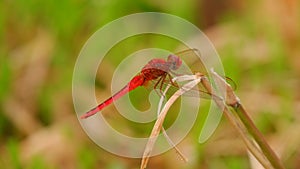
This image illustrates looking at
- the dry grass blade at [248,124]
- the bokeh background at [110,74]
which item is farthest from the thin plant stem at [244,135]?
the bokeh background at [110,74]

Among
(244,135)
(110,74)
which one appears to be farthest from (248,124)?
(110,74)

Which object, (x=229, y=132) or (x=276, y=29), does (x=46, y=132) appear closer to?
(x=229, y=132)

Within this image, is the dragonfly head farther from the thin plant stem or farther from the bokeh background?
the bokeh background

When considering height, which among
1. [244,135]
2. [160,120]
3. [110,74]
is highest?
[110,74]

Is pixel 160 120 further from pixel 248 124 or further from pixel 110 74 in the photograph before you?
pixel 110 74

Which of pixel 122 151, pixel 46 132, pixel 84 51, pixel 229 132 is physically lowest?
pixel 229 132

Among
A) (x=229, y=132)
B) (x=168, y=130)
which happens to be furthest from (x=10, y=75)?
(x=229, y=132)

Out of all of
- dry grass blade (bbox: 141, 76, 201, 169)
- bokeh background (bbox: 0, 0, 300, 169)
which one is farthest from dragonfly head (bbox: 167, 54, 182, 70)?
bokeh background (bbox: 0, 0, 300, 169)
